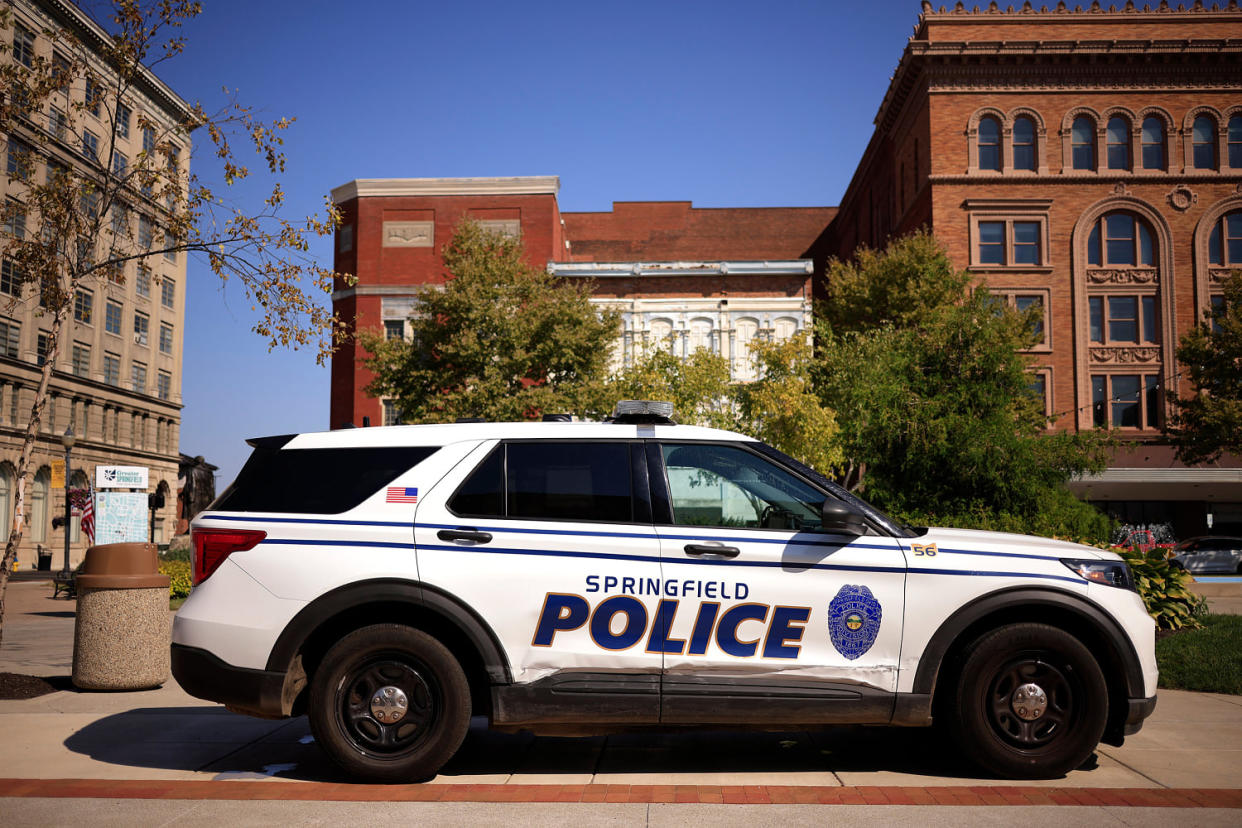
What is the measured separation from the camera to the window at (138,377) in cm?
5791

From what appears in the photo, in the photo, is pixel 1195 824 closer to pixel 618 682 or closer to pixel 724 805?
pixel 724 805

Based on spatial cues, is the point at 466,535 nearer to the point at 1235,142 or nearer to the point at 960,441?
the point at 960,441

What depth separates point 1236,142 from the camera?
1658 inches

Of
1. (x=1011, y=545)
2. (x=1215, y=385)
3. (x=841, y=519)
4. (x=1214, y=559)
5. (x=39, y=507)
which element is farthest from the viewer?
(x=39, y=507)

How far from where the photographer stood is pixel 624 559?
17.3ft

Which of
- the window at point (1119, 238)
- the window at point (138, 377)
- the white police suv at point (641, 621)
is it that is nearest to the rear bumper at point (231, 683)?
the white police suv at point (641, 621)

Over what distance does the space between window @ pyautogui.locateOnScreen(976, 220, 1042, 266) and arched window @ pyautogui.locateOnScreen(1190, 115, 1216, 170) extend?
7526mm

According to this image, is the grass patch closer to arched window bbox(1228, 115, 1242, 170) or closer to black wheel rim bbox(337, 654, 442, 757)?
black wheel rim bbox(337, 654, 442, 757)

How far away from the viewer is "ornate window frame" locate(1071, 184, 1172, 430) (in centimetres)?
4156

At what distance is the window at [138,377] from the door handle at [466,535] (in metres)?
59.0

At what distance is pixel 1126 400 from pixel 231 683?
141ft

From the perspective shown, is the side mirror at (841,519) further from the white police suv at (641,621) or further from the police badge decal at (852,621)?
the police badge decal at (852,621)

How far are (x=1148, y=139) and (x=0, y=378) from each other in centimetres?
5156

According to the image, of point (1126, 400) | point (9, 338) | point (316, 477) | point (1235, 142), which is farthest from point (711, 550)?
point (9, 338)
